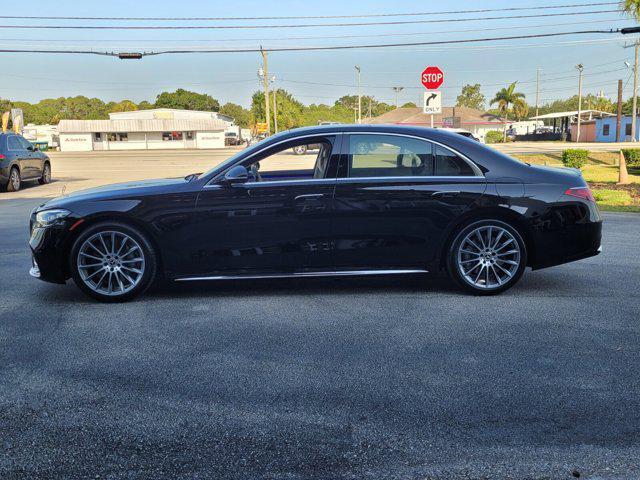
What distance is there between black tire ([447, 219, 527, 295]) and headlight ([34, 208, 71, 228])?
357 centimetres

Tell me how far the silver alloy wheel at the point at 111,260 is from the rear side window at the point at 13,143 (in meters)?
14.7

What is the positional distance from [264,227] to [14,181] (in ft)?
51.0

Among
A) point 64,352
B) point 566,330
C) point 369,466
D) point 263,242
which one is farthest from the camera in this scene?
point 263,242

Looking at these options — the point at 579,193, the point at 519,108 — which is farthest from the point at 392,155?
the point at 519,108

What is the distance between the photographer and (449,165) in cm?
612

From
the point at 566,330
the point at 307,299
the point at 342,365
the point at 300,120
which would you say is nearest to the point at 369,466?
the point at 342,365

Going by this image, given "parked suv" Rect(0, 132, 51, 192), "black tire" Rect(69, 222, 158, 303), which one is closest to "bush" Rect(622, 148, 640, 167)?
"parked suv" Rect(0, 132, 51, 192)

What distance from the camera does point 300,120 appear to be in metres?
104

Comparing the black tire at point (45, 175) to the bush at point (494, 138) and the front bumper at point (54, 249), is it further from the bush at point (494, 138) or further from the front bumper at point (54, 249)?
the bush at point (494, 138)

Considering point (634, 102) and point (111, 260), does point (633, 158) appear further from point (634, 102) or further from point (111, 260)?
point (634, 102)

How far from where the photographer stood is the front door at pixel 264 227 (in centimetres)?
595

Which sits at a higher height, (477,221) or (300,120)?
(300,120)

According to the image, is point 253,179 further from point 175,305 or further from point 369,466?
point 369,466

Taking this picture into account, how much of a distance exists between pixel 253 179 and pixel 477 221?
6.93 ft
